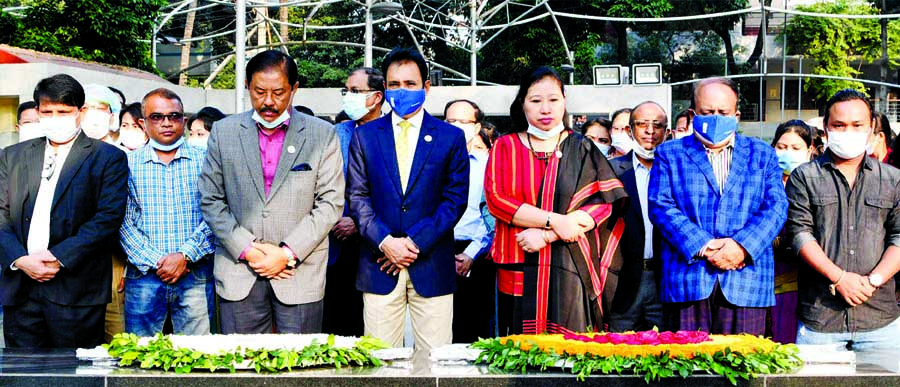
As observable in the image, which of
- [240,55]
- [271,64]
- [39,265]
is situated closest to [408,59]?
[271,64]

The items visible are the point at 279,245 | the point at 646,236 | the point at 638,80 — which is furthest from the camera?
the point at 638,80

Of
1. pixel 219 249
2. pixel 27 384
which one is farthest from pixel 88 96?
pixel 27 384

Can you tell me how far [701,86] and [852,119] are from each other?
0.88 meters

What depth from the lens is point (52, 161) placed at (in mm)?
6055

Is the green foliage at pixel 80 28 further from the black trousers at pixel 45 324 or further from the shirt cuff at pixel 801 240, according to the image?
the shirt cuff at pixel 801 240

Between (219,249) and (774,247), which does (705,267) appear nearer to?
(774,247)

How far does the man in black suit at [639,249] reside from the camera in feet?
20.3

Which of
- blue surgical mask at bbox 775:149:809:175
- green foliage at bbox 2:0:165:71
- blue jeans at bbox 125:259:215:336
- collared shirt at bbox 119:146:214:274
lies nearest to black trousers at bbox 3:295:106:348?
blue jeans at bbox 125:259:215:336

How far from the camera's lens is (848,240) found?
5.62m

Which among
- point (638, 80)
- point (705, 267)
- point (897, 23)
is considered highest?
point (897, 23)

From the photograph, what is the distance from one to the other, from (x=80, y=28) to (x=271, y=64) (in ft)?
70.2

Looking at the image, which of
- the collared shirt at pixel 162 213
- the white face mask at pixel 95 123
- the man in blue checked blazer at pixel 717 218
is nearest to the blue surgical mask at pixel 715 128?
the man in blue checked blazer at pixel 717 218

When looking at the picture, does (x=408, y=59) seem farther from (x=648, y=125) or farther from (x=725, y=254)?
(x=725, y=254)

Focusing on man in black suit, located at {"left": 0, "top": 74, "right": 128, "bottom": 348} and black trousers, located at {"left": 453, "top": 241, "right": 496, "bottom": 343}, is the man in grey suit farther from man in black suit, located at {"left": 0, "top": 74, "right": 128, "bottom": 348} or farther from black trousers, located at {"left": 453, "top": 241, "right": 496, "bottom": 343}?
black trousers, located at {"left": 453, "top": 241, "right": 496, "bottom": 343}
